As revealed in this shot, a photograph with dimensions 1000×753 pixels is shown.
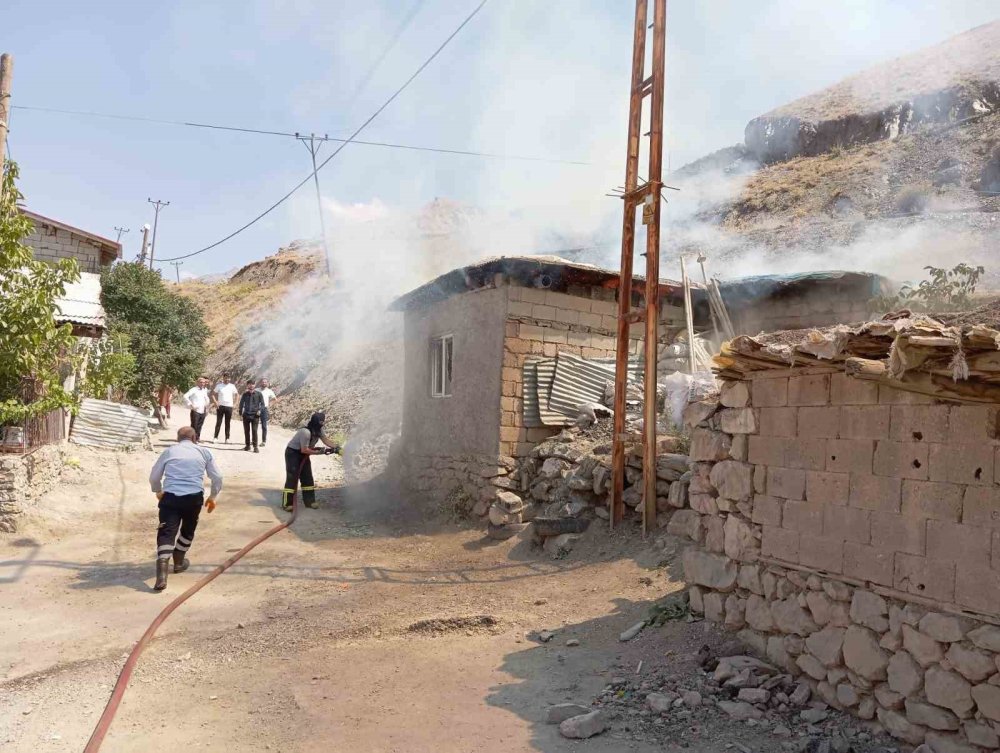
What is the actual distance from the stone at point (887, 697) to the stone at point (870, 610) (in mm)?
323

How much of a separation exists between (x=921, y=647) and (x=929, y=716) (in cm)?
36

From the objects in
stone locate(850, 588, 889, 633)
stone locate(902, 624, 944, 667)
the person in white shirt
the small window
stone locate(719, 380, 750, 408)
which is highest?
the small window

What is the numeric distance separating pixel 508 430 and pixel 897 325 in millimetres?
7327

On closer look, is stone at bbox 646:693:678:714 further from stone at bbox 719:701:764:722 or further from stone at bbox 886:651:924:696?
stone at bbox 886:651:924:696

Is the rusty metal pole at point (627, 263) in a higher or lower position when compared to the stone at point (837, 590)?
higher

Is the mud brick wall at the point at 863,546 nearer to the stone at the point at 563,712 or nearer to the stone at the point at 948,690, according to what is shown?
the stone at the point at 948,690

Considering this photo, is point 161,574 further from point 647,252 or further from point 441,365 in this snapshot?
point 647,252

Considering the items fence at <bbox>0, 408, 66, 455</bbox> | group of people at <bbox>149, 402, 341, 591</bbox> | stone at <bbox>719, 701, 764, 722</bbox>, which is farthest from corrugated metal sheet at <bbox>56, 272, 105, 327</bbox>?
stone at <bbox>719, 701, 764, 722</bbox>

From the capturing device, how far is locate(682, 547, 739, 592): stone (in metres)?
5.95

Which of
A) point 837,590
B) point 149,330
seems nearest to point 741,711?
Result: point 837,590

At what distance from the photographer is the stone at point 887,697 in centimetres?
442

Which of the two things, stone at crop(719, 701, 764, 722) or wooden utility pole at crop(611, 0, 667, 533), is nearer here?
stone at crop(719, 701, 764, 722)

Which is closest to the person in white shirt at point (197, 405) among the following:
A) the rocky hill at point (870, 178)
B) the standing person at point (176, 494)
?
the standing person at point (176, 494)

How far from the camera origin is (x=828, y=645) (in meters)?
4.92
